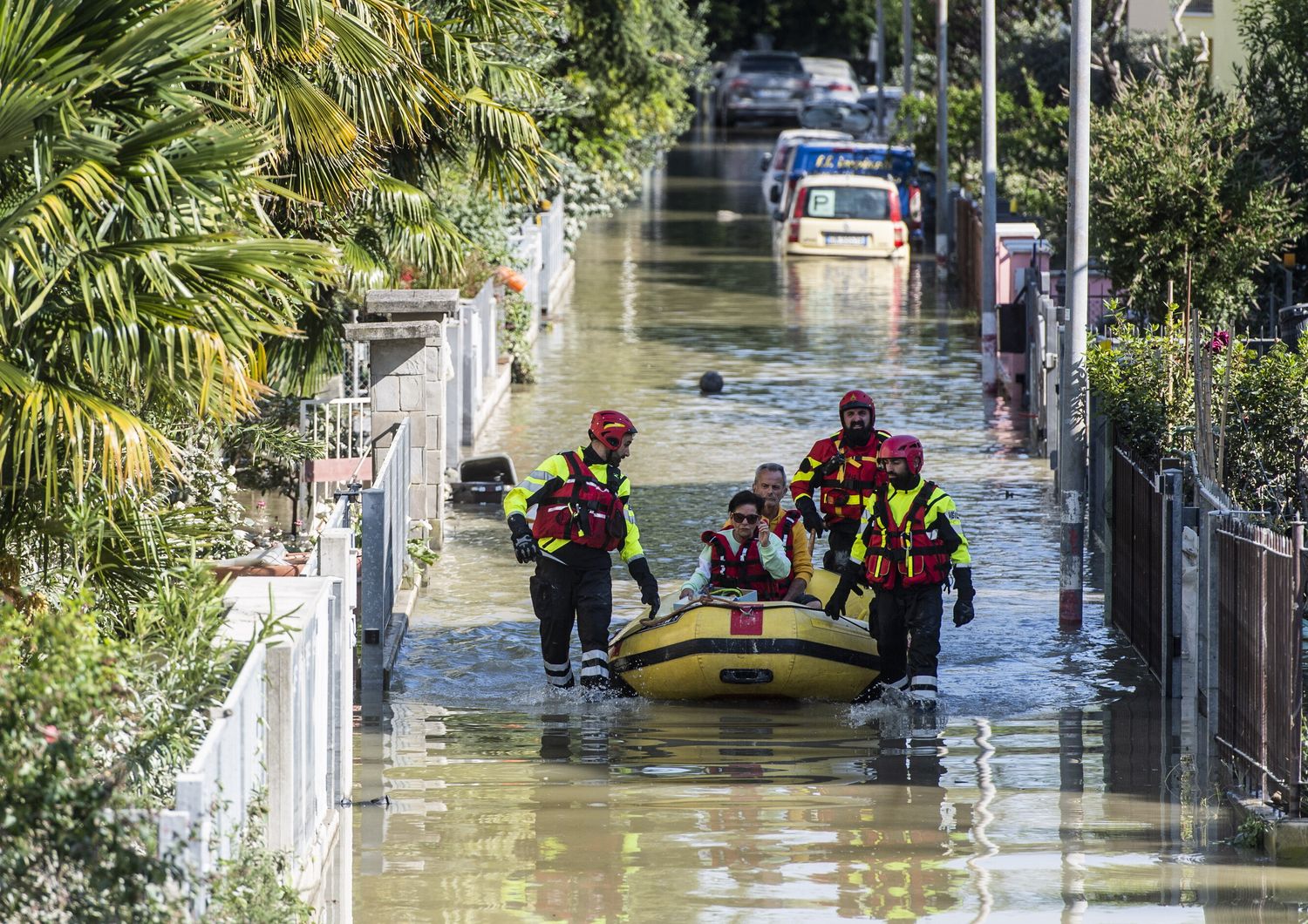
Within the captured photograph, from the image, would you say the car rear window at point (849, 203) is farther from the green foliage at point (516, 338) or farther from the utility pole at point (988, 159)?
the green foliage at point (516, 338)

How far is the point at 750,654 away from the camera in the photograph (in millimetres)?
11961

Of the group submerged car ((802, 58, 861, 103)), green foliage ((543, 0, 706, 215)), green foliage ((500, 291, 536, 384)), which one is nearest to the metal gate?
green foliage ((500, 291, 536, 384))

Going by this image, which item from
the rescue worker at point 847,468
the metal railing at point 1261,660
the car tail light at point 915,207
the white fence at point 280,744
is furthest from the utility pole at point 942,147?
the white fence at point 280,744

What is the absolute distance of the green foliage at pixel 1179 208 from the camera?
2106 cm

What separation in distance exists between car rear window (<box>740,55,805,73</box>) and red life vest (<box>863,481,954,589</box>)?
56.2 m

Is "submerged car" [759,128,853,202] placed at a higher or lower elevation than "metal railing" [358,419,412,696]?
higher

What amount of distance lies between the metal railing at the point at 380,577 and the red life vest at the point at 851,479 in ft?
9.13

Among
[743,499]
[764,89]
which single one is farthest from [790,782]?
[764,89]

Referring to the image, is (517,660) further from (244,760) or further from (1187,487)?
(244,760)

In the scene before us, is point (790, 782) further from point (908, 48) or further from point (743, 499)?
point (908, 48)

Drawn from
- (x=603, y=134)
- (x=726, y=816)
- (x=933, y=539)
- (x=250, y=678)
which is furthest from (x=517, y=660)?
(x=603, y=134)

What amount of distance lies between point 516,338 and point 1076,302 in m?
11.1

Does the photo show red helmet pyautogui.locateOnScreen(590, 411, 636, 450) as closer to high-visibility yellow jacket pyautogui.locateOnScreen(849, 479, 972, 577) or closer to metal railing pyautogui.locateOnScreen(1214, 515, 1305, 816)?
high-visibility yellow jacket pyautogui.locateOnScreen(849, 479, 972, 577)

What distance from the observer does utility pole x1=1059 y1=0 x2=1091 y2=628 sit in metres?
14.1
